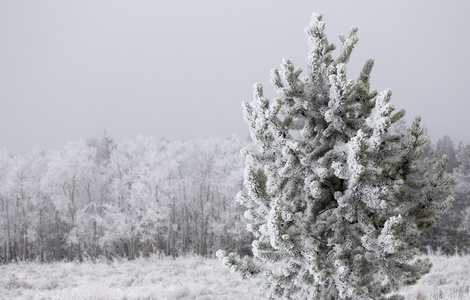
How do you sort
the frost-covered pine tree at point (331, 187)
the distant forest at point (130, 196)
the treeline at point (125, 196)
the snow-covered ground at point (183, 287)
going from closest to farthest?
the frost-covered pine tree at point (331, 187) < the snow-covered ground at point (183, 287) < the distant forest at point (130, 196) < the treeline at point (125, 196)

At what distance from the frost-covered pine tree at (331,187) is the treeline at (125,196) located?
23650 millimetres

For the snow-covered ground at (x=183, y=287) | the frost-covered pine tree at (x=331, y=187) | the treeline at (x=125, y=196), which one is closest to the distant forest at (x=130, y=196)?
the treeline at (x=125, y=196)

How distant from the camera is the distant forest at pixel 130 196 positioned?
28156mm

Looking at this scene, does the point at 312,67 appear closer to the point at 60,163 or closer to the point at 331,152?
the point at 331,152

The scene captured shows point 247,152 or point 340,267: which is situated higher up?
point 247,152

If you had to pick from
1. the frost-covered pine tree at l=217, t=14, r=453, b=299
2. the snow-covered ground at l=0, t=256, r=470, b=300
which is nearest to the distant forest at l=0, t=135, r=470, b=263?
the snow-covered ground at l=0, t=256, r=470, b=300

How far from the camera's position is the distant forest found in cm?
2816

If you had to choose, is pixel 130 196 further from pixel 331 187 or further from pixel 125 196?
pixel 331 187

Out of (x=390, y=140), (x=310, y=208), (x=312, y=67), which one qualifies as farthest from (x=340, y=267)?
(x=312, y=67)

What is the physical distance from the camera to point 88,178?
105ft

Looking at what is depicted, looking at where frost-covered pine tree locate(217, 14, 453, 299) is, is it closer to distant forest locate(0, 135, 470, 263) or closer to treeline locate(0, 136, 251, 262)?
distant forest locate(0, 135, 470, 263)

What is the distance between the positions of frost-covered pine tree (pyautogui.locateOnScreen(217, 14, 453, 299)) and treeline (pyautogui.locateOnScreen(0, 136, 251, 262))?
2365cm

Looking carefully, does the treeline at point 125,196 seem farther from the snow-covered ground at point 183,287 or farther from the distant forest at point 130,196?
the snow-covered ground at point 183,287

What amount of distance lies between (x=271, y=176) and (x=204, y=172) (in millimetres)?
28277
